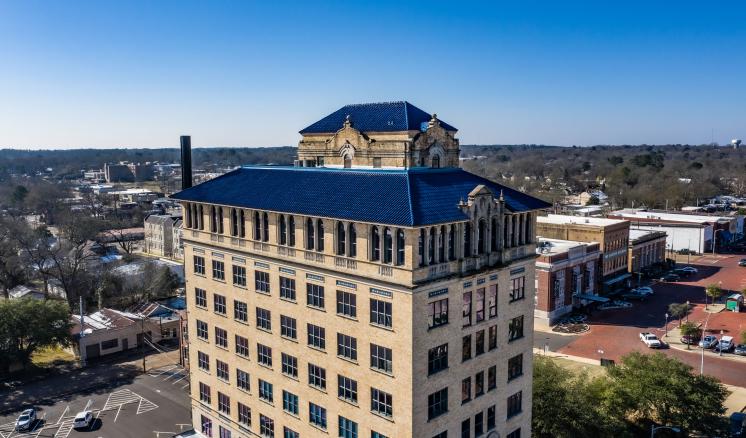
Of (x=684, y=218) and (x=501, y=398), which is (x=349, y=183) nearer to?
(x=501, y=398)

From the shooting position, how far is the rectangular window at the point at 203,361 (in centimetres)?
5622

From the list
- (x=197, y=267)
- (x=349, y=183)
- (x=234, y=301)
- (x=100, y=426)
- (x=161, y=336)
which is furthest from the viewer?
(x=161, y=336)

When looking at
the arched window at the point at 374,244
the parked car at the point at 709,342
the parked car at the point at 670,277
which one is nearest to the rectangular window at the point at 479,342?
the arched window at the point at 374,244

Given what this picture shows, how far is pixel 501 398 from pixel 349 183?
20.4m

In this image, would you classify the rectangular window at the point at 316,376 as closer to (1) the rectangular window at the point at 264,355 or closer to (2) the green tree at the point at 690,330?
(1) the rectangular window at the point at 264,355

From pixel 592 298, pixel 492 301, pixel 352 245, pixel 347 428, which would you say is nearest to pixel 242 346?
pixel 347 428

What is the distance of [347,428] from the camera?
140 feet

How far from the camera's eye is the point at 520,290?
153 ft

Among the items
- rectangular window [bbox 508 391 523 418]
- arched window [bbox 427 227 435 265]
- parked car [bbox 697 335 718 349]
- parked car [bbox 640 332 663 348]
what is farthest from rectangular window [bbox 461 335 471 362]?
parked car [bbox 697 335 718 349]

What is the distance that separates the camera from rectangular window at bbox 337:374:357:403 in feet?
137

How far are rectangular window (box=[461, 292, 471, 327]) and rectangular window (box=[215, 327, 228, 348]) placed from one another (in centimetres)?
2329

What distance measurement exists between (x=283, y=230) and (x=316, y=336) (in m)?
8.62

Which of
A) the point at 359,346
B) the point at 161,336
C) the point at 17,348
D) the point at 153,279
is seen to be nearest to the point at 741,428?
the point at 359,346

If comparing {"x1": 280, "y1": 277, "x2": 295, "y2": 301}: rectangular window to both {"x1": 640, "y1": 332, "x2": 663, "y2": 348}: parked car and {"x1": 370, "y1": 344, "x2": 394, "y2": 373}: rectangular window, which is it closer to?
{"x1": 370, "y1": 344, "x2": 394, "y2": 373}: rectangular window
